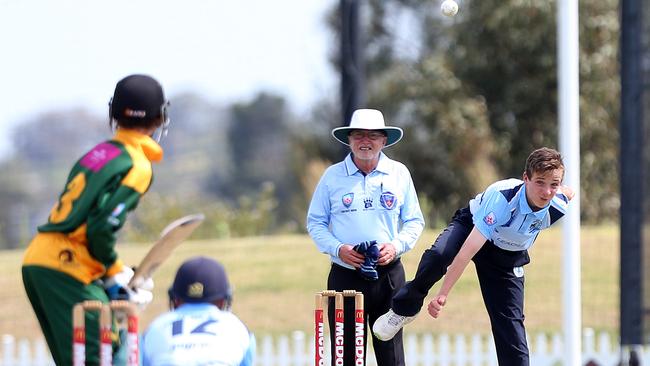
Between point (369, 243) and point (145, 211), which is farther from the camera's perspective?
point (145, 211)

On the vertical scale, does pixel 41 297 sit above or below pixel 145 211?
below

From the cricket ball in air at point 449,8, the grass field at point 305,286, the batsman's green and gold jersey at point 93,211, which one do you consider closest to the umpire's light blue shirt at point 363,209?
the cricket ball in air at point 449,8

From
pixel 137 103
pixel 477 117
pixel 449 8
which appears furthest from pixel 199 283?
pixel 477 117

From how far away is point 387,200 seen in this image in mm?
7867

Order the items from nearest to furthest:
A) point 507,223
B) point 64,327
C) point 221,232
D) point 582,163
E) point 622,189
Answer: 1. point 64,327
2. point 507,223
3. point 622,189
4. point 221,232
5. point 582,163

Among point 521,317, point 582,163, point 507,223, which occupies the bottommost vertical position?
point 521,317

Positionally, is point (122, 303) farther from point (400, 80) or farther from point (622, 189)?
point (400, 80)

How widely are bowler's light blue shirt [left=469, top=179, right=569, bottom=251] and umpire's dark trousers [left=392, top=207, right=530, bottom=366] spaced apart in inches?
5.2

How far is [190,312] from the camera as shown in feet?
19.1

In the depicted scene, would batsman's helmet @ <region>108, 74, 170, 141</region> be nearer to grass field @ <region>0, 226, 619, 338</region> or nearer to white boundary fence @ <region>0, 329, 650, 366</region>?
white boundary fence @ <region>0, 329, 650, 366</region>

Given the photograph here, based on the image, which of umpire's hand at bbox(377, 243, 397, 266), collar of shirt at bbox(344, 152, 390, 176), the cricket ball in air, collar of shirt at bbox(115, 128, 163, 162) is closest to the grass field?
the cricket ball in air

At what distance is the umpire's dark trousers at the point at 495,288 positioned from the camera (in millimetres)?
7555

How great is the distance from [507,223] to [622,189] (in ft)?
14.9

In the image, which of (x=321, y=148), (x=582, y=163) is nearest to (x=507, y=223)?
(x=582, y=163)
